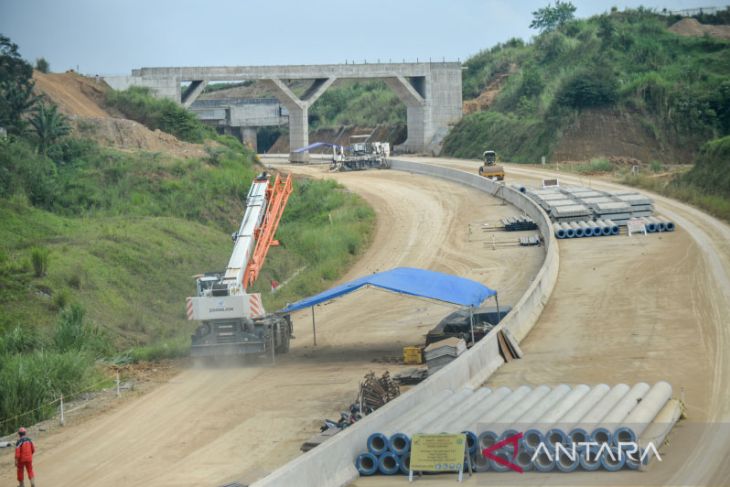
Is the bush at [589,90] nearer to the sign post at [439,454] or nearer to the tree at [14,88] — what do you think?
the tree at [14,88]

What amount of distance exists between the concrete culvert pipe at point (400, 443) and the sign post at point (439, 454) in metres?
0.31

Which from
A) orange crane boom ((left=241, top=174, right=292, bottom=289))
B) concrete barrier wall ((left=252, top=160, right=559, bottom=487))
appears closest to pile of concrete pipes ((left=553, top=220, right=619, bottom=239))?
concrete barrier wall ((left=252, top=160, right=559, bottom=487))

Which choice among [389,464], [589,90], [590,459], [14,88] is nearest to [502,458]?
[590,459]

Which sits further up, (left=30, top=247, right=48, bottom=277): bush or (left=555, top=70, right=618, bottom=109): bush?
(left=555, top=70, right=618, bottom=109): bush

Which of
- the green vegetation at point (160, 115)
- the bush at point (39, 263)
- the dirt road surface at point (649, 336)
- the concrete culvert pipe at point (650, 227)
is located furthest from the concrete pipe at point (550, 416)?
the green vegetation at point (160, 115)

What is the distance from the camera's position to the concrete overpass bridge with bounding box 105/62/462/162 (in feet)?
281

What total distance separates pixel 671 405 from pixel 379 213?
133 feet

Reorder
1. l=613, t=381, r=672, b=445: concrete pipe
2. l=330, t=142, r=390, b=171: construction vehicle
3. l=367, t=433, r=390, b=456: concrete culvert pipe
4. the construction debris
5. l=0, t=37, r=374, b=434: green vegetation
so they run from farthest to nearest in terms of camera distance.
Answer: l=330, t=142, r=390, b=171: construction vehicle, l=0, t=37, r=374, b=434: green vegetation, the construction debris, l=367, t=433, r=390, b=456: concrete culvert pipe, l=613, t=381, r=672, b=445: concrete pipe

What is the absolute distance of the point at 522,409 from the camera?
2009cm

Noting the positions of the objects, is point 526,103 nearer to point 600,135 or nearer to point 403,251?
point 600,135

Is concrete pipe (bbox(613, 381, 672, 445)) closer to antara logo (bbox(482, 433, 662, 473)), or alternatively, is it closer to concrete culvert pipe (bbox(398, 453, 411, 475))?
antara logo (bbox(482, 433, 662, 473))

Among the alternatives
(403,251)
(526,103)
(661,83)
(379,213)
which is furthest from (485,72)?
(403,251)

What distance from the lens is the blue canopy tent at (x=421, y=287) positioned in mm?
29125

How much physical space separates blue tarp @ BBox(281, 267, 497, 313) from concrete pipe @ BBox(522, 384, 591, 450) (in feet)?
24.3
